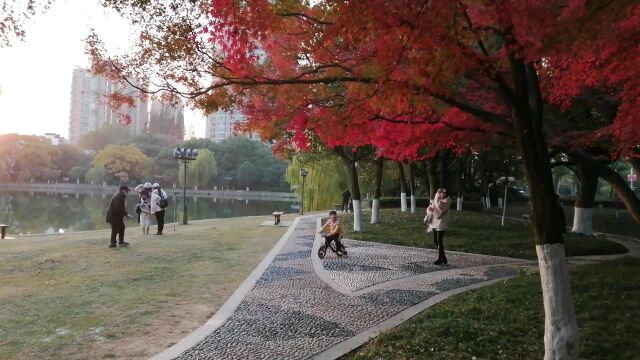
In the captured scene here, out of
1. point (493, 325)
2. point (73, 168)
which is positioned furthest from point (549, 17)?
point (73, 168)

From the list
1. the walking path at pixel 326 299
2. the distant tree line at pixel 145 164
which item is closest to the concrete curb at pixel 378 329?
the walking path at pixel 326 299

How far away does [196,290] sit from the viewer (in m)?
8.55

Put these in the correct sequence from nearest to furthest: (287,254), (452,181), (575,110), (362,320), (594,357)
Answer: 1. (594,357)
2. (362,320)
3. (287,254)
4. (575,110)
5. (452,181)

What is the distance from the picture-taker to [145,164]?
77.9 m

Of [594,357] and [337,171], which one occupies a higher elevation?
[337,171]

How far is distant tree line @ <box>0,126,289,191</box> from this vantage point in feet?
243

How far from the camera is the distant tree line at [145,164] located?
74062mm

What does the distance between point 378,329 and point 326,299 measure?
1.72 m

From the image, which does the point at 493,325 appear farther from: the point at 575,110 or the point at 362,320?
the point at 575,110

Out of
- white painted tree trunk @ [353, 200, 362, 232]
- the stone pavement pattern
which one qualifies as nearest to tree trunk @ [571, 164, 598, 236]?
the stone pavement pattern

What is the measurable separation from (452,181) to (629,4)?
107ft

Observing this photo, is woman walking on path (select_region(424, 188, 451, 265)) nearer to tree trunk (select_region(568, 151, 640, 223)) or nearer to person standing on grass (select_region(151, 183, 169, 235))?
tree trunk (select_region(568, 151, 640, 223))

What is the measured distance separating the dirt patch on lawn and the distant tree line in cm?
6805

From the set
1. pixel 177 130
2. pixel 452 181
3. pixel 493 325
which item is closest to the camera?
pixel 493 325
